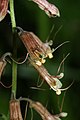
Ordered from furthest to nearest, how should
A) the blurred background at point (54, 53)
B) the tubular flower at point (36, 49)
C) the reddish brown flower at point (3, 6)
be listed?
the blurred background at point (54, 53)
the tubular flower at point (36, 49)
the reddish brown flower at point (3, 6)

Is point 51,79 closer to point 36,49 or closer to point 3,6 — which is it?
point 36,49

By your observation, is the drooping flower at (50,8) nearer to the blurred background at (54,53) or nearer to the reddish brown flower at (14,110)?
the reddish brown flower at (14,110)

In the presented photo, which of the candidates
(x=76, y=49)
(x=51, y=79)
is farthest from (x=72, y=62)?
(x=51, y=79)

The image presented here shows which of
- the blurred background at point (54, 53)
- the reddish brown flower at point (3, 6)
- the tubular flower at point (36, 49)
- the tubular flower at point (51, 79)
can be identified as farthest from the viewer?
the blurred background at point (54, 53)

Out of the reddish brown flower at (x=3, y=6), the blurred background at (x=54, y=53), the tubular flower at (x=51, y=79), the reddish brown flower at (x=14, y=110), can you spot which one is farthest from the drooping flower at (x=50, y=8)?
the blurred background at (x=54, y=53)

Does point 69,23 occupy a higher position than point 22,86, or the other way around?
point 69,23

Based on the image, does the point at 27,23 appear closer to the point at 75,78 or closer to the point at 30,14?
the point at 30,14

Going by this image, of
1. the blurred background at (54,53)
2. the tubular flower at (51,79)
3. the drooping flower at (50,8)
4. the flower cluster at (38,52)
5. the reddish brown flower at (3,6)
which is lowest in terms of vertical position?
the blurred background at (54,53)

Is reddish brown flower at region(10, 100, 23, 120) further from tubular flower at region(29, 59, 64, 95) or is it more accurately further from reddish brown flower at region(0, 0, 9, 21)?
reddish brown flower at region(0, 0, 9, 21)
